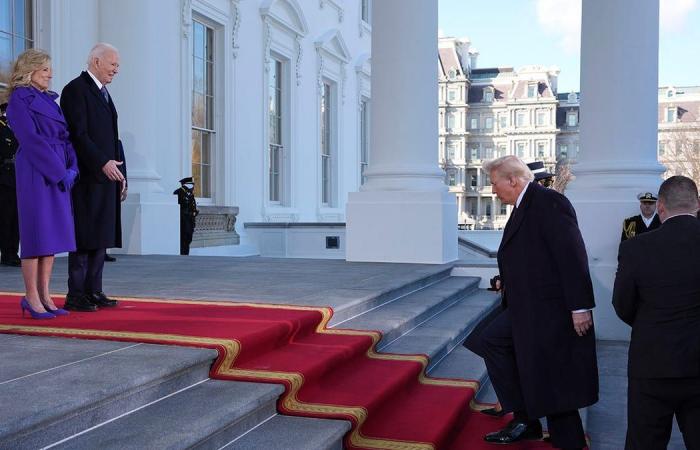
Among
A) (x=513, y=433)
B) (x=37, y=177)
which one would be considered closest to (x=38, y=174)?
(x=37, y=177)

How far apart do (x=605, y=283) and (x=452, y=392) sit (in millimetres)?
4161

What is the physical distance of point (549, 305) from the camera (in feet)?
13.2

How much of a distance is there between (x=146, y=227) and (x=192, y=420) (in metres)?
8.12

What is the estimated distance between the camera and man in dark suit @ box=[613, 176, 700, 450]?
345 cm

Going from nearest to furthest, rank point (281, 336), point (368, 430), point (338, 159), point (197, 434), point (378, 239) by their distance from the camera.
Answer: point (197, 434), point (368, 430), point (281, 336), point (378, 239), point (338, 159)

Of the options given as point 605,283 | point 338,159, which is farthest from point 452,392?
point 338,159

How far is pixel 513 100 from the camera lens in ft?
235

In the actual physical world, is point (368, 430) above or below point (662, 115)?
below

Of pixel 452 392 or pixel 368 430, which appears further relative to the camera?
pixel 452 392

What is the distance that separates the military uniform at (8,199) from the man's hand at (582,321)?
6614 mm

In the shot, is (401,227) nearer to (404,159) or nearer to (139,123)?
(404,159)

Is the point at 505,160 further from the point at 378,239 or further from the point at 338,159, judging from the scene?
the point at 338,159

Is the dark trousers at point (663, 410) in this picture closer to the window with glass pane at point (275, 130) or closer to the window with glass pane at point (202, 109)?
the window with glass pane at point (202, 109)

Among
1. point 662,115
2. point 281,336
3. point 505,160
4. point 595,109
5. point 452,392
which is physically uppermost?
point 662,115
